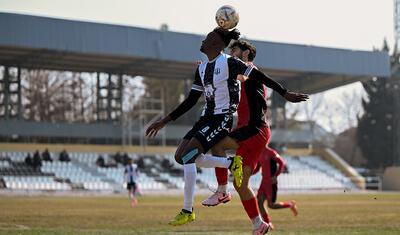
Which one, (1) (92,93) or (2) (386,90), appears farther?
(2) (386,90)

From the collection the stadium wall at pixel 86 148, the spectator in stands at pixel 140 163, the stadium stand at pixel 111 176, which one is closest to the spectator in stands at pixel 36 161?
the stadium stand at pixel 111 176

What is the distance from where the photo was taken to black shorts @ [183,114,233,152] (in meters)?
10.5

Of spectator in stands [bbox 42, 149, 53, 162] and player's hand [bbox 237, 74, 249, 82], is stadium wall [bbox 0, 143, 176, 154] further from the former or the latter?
player's hand [bbox 237, 74, 249, 82]

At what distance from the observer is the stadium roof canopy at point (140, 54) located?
5075 cm

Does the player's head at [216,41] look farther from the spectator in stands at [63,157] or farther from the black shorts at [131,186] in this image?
the spectator in stands at [63,157]

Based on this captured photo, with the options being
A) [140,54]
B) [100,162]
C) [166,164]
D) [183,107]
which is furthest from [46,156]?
[183,107]

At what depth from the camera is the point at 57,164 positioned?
5356 cm

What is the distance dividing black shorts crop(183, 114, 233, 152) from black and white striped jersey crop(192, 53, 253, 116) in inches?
3.8

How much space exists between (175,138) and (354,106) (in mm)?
38203

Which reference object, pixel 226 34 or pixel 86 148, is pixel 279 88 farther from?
pixel 86 148

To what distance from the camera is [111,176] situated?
55.1m

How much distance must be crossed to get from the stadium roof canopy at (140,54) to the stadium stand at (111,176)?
6.86 m

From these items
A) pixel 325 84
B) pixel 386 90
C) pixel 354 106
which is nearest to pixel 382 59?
pixel 325 84

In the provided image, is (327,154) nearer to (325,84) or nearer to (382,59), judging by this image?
(325,84)
